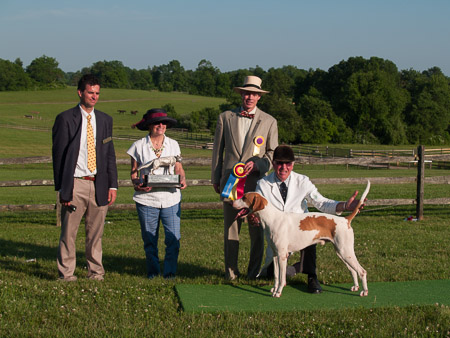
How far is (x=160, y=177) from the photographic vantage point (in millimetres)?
6129

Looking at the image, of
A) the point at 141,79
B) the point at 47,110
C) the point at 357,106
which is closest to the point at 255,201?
the point at 357,106

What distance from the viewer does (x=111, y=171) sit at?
6.05 m

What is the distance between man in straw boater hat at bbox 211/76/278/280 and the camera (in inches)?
240

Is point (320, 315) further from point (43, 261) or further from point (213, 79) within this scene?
point (213, 79)

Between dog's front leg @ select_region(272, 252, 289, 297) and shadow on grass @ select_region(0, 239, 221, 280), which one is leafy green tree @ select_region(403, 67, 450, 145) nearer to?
shadow on grass @ select_region(0, 239, 221, 280)

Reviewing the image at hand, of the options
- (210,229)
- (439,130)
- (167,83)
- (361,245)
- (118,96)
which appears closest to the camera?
(361,245)

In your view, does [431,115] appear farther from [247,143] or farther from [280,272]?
[280,272]

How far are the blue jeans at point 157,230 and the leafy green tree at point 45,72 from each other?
113451mm

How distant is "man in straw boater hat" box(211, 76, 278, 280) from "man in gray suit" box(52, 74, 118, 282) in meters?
1.30

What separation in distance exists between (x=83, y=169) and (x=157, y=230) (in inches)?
46.3

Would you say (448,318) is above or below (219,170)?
below

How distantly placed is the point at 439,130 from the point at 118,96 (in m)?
59.2

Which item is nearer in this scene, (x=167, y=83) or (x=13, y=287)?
(x=13, y=287)

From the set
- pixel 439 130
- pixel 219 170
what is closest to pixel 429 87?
pixel 439 130
